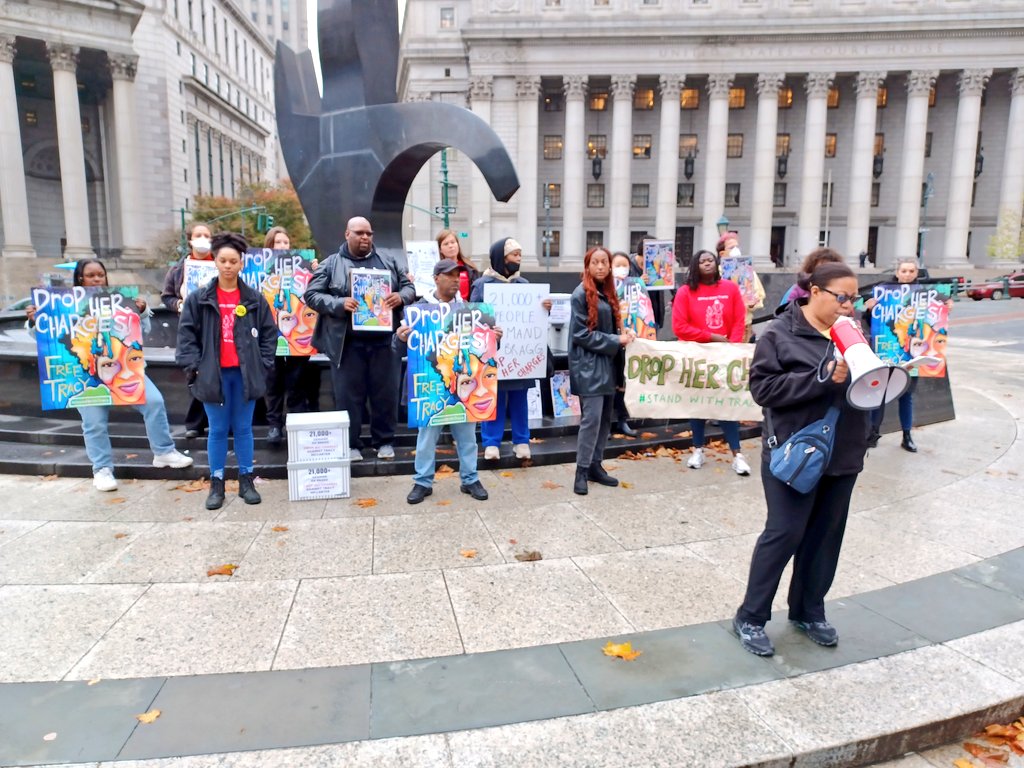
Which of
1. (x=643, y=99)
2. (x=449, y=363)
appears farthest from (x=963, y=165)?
(x=449, y=363)

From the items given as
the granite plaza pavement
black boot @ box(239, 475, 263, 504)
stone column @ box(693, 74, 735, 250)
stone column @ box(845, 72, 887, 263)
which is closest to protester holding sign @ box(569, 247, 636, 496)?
the granite plaza pavement

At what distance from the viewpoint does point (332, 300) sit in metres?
6.67

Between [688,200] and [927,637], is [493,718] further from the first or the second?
[688,200]

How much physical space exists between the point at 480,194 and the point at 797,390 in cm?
5830

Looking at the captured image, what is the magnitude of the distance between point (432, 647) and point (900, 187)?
67572 millimetres

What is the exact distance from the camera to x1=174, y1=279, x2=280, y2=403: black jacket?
19.5ft

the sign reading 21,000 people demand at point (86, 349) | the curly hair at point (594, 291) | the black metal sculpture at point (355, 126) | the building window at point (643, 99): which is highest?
the building window at point (643, 99)

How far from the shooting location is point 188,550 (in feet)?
17.2

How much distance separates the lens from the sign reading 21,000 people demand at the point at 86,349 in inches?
253

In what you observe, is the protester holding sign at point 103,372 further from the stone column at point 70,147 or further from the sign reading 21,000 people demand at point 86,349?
the stone column at point 70,147

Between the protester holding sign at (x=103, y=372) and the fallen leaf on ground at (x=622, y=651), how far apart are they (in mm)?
4949

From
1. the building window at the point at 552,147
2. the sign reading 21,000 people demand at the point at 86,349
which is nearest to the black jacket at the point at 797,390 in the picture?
the sign reading 21,000 people demand at the point at 86,349

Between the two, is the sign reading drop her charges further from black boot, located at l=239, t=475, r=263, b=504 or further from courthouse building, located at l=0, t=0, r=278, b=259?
courthouse building, located at l=0, t=0, r=278, b=259

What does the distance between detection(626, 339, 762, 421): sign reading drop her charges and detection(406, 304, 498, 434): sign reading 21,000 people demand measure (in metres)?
1.66
